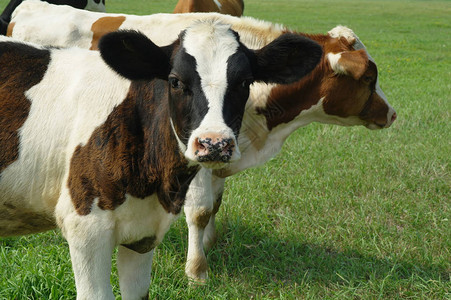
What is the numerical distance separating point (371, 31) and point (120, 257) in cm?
2557

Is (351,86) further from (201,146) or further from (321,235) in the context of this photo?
(201,146)

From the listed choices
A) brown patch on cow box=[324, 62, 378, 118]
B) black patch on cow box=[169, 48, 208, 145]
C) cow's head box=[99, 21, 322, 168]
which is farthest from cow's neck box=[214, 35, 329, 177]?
black patch on cow box=[169, 48, 208, 145]

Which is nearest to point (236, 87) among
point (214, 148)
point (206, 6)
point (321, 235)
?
point (214, 148)

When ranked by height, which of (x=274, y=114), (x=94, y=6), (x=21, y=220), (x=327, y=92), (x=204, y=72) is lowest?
(x=94, y=6)

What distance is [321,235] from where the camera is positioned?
5.32 m

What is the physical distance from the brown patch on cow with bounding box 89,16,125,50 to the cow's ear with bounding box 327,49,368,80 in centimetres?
206

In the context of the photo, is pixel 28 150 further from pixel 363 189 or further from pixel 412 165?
pixel 412 165

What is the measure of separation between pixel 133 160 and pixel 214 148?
807 millimetres

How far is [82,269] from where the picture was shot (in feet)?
10.4

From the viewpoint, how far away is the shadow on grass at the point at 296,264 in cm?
472

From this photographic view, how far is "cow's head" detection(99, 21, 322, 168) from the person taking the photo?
2752mm

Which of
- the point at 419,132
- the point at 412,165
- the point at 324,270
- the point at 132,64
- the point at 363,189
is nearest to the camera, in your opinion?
the point at 132,64

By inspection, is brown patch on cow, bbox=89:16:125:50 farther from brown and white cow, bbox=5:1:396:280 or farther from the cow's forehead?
the cow's forehead

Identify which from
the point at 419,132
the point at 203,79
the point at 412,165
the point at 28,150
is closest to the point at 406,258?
the point at 412,165
